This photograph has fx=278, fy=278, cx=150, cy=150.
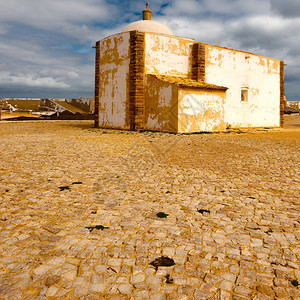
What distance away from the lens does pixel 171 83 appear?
17.2m

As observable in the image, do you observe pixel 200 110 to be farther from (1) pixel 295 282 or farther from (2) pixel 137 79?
(1) pixel 295 282

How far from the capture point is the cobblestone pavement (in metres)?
2.61

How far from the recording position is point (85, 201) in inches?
196

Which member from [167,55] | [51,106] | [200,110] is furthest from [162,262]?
[51,106]

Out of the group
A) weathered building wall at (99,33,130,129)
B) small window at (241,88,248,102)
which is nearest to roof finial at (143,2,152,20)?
weathered building wall at (99,33,130,129)

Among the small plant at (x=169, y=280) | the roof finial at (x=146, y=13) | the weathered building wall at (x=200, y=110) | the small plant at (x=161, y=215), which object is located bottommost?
the small plant at (x=169, y=280)

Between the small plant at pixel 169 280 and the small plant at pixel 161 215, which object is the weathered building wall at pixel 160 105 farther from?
the small plant at pixel 169 280

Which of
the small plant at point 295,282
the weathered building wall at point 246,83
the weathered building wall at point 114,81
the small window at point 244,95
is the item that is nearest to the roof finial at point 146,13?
the weathered building wall at point 114,81

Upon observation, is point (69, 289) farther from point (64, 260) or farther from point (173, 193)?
point (173, 193)

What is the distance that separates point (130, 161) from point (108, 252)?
5.47 m

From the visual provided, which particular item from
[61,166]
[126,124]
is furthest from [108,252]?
[126,124]

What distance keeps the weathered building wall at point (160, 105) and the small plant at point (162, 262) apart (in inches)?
568

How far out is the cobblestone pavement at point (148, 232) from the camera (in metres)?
2.61

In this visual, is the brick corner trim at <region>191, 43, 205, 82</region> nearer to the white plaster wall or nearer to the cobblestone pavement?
the white plaster wall
